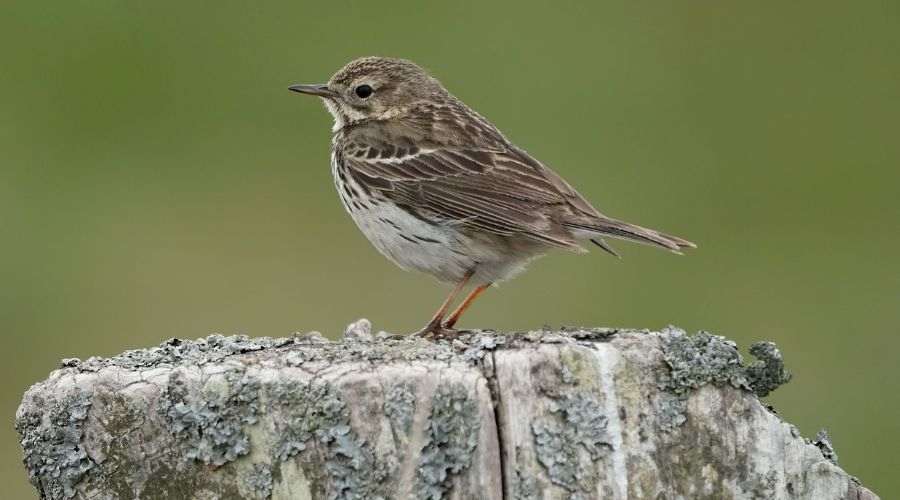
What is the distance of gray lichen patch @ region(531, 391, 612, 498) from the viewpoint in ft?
17.9

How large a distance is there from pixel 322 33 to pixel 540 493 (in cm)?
1407

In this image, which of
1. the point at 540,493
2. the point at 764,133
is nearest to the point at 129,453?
the point at 540,493

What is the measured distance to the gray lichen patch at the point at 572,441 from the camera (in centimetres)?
545

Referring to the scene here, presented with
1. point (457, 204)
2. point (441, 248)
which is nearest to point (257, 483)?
point (441, 248)

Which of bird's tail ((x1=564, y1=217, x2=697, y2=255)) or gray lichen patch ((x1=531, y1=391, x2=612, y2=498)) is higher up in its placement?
bird's tail ((x1=564, y1=217, x2=697, y2=255))

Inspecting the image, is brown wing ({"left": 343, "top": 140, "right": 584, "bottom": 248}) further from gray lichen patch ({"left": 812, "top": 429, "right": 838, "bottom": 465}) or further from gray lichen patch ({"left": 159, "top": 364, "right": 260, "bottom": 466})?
gray lichen patch ({"left": 159, "top": 364, "right": 260, "bottom": 466})

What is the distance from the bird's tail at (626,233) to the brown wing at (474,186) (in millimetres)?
110

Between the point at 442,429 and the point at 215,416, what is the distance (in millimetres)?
778

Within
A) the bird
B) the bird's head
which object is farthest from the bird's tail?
the bird's head

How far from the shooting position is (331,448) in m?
5.47

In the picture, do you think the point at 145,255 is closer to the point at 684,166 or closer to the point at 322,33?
the point at 322,33

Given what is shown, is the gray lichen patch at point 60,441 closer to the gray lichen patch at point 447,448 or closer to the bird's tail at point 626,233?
the gray lichen patch at point 447,448

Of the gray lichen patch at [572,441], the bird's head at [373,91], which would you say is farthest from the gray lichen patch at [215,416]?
the bird's head at [373,91]

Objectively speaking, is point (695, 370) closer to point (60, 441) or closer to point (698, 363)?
point (698, 363)
